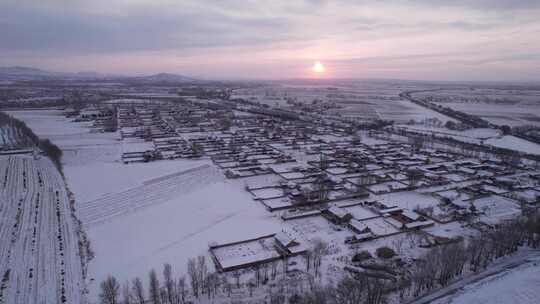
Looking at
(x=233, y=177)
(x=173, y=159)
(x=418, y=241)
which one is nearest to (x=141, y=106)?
(x=173, y=159)

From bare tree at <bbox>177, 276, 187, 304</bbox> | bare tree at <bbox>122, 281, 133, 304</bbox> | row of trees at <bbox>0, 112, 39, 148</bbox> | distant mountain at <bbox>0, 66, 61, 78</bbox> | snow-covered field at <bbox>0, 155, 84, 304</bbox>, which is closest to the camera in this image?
bare tree at <bbox>122, 281, 133, 304</bbox>

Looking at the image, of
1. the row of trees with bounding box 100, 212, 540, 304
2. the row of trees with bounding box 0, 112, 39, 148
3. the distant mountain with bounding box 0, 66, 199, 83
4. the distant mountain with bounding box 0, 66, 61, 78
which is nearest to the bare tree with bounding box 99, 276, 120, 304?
the row of trees with bounding box 100, 212, 540, 304

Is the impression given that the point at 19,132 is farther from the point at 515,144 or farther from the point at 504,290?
the point at 515,144

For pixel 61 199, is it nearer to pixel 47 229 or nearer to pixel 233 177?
pixel 47 229

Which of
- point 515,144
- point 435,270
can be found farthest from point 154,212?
point 515,144

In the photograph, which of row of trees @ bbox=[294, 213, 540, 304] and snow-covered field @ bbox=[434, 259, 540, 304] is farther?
snow-covered field @ bbox=[434, 259, 540, 304]

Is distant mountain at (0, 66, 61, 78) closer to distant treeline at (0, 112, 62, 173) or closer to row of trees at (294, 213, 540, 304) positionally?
distant treeline at (0, 112, 62, 173)

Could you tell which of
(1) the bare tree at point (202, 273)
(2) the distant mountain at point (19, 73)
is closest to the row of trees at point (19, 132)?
(1) the bare tree at point (202, 273)

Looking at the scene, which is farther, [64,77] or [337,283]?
[64,77]
